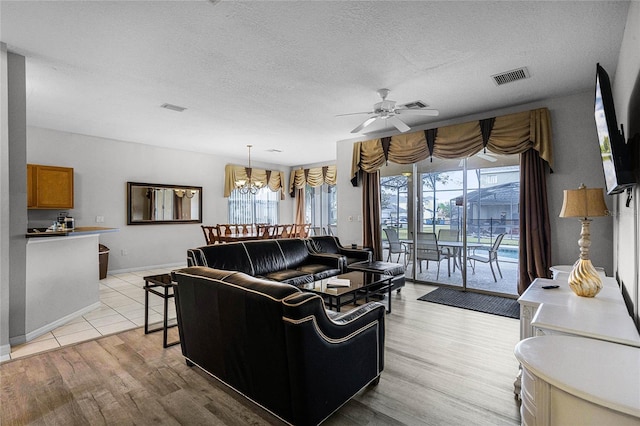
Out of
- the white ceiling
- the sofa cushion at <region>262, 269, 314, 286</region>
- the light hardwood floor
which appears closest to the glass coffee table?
the sofa cushion at <region>262, 269, 314, 286</region>

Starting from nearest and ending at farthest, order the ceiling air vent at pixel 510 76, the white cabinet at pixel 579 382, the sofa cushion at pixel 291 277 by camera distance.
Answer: the white cabinet at pixel 579 382
the ceiling air vent at pixel 510 76
the sofa cushion at pixel 291 277

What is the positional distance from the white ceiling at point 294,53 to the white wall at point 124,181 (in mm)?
974

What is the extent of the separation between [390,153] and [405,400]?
4313 millimetres

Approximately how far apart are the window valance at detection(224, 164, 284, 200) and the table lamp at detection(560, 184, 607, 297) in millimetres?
7203

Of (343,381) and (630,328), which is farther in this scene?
(343,381)

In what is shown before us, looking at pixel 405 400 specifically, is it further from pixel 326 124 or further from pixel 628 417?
pixel 326 124

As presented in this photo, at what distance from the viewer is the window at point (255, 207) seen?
847 centimetres

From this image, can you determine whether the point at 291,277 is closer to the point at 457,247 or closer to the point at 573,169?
the point at 457,247

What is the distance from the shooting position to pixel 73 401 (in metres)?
2.09

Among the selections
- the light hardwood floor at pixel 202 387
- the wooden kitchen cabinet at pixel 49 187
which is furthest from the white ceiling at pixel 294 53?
the light hardwood floor at pixel 202 387

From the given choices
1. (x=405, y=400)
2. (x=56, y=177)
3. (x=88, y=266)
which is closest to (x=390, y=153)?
(x=405, y=400)

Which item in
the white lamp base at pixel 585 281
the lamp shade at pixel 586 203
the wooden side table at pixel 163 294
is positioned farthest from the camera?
the wooden side table at pixel 163 294

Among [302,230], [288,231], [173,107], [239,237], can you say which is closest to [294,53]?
[173,107]

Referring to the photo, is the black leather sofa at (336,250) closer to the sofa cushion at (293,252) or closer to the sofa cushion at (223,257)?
the sofa cushion at (293,252)
